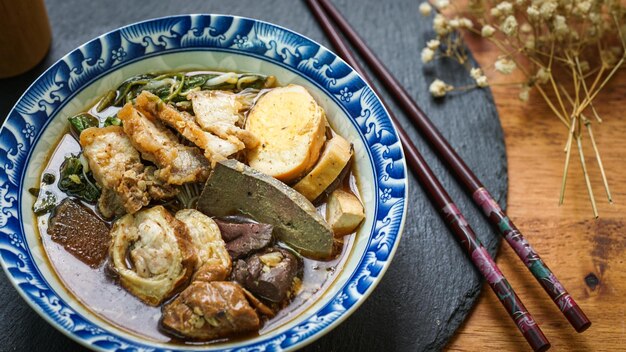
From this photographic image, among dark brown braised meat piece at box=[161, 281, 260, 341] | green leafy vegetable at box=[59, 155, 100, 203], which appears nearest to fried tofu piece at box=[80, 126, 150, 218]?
green leafy vegetable at box=[59, 155, 100, 203]

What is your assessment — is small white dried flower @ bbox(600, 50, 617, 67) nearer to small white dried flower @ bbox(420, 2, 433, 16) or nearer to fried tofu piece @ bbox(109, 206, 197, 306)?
small white dried flower @ bbox(420, 2, 433, 16)

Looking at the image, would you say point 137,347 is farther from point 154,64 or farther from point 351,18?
point 351,18

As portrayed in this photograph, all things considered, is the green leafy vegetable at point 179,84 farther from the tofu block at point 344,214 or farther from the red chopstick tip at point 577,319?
the red chopstick tip at point 577,319

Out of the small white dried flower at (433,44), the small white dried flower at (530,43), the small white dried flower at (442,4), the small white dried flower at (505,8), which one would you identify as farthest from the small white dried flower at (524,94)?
the small white dried flower at (442,4)

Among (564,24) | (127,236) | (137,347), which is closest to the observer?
(137,347)

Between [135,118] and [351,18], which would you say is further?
[351,18]

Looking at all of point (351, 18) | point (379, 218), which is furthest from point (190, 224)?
point (351, 18)
